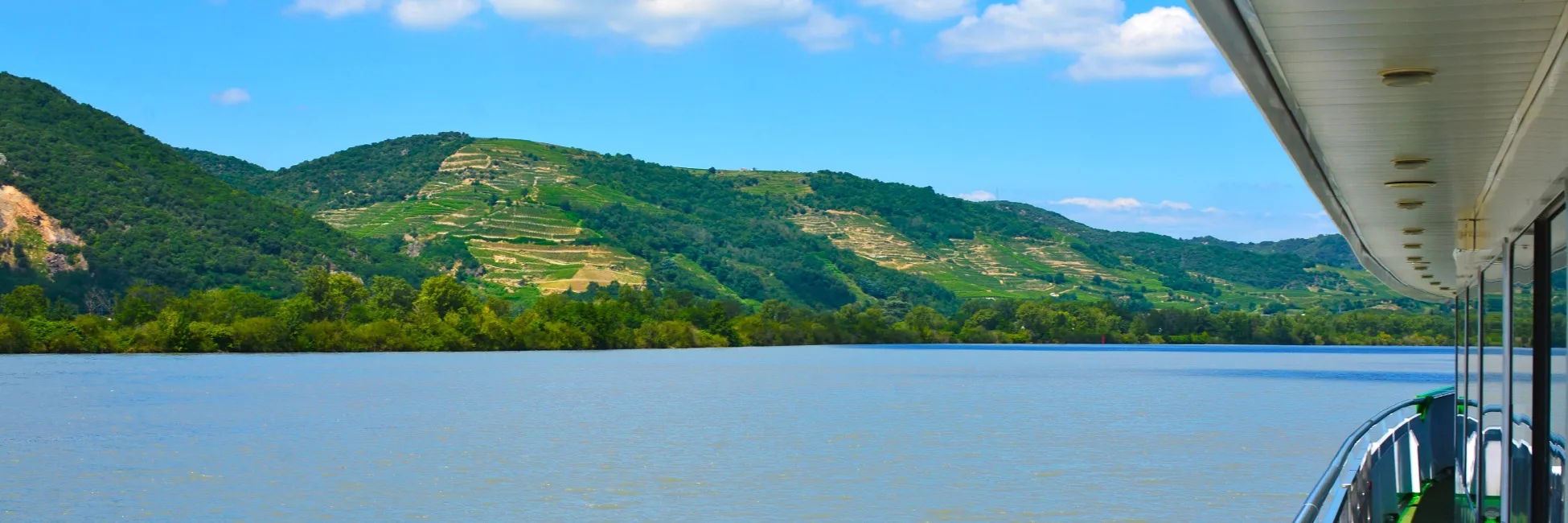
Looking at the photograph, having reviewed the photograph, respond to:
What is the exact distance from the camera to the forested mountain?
114 metres

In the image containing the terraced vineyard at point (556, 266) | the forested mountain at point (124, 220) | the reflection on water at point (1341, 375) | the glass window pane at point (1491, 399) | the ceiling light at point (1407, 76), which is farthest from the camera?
the terraced vineyard at point (556, 266)

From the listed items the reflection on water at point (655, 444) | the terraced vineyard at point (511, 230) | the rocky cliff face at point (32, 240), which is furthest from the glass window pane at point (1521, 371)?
the terraced vineyard at point (511, 230)

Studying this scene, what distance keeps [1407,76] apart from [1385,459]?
5.65m

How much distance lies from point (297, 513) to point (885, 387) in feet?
151

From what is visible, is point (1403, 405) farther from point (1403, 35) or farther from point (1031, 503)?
point (1031, 503)

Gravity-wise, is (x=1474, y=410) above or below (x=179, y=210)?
below

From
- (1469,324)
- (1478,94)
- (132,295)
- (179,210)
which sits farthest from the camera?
(179,210)

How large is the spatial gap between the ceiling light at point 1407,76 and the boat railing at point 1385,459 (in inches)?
53.8

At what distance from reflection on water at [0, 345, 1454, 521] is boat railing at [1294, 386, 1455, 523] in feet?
54.1

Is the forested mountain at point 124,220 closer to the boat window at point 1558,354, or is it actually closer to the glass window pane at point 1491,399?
the glass window pane at point 1491,399

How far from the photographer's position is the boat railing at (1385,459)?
550 cm

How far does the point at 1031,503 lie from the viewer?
101 feet

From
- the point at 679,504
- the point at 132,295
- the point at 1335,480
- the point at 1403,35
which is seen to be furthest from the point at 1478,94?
the point at 132,295

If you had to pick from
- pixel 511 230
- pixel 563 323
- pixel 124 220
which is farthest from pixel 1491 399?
pixel 511 230
